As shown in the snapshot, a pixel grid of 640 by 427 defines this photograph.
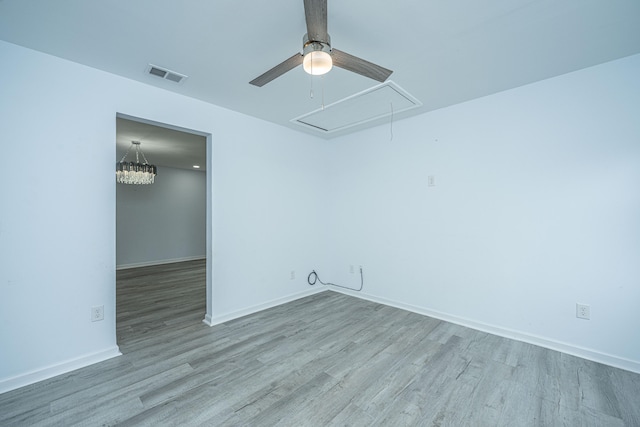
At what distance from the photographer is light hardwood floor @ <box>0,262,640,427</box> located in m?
1.68

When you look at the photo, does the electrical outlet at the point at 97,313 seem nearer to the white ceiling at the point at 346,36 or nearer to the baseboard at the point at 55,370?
the baseboard at the point at 55,370

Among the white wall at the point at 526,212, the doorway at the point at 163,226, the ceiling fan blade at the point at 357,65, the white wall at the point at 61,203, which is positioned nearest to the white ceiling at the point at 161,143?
the doorway at the point at 163,226

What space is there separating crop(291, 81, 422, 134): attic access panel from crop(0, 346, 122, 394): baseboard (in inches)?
123

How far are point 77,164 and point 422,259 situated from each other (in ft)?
11.9

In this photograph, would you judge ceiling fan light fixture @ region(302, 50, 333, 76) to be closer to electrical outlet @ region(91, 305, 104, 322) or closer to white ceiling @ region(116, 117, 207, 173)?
white ceiling @ region(116, 117, 207, 173)

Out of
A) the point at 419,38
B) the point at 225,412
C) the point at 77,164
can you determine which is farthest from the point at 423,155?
the point at 77,164

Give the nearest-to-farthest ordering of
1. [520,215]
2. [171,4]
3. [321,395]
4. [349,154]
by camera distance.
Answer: [171,4] → [321,395] → [520,215] → [349,154]

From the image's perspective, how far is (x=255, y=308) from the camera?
342cm

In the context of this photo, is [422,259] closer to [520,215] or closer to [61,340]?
[520,215]

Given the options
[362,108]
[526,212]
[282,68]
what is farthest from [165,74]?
[526,212]

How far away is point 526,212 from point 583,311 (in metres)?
0.96

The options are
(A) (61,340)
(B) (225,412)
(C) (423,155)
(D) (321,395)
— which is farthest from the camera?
(C) (423,155)

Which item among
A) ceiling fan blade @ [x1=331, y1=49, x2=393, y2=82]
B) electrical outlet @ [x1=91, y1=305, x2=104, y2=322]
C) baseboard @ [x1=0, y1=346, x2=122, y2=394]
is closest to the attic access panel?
ceiling fan blade @ [x1=331, y1=49, x2=393, y2=82]

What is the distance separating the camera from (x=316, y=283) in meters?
4.30
